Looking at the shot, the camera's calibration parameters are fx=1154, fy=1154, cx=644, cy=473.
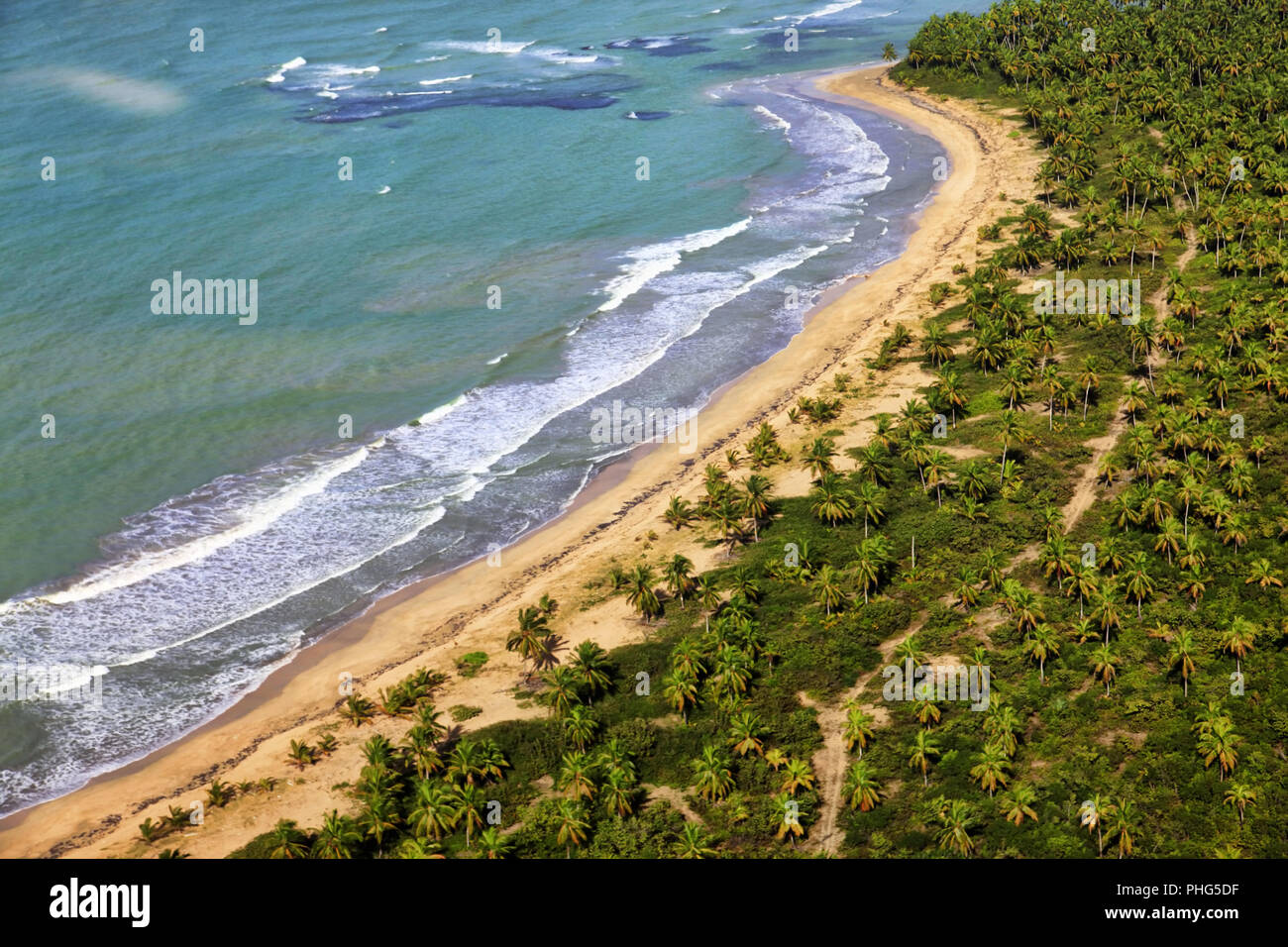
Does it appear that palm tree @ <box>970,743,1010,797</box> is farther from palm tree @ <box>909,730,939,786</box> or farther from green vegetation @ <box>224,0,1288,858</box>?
palm tree @ <box>909,730,939,786</box>

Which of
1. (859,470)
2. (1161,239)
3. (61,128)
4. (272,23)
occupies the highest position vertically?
(272,23)

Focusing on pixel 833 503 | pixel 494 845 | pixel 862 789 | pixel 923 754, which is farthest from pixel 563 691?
pixel 833 503

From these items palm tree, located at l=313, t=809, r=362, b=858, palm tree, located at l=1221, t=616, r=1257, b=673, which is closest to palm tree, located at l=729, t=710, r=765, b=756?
palm tree, located at l=313, t=809, r=362, b=858

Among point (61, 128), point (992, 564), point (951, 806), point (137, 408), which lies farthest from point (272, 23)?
point (951, 806)

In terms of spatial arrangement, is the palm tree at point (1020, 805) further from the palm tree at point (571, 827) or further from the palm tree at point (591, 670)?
the palm tree at point (591, 670)

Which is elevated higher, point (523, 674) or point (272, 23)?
point (272, 23)
